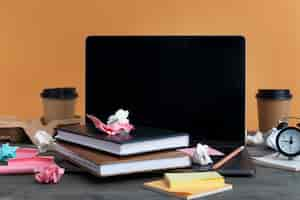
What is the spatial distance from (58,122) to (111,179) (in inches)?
14.9

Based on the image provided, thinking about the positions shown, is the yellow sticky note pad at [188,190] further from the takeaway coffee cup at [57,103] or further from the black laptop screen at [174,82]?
the takeaway coffee cup at [57,103]

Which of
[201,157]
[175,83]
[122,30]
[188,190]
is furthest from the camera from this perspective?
[122,30]

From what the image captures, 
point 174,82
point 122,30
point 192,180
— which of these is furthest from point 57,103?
point 192,180

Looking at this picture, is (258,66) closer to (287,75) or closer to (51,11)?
(287,75)

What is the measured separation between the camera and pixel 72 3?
1.62 metres

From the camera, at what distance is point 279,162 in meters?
1.05

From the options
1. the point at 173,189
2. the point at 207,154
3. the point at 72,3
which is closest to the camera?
the point at 173,189

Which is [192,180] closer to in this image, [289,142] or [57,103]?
[289,142]

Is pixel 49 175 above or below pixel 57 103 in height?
below

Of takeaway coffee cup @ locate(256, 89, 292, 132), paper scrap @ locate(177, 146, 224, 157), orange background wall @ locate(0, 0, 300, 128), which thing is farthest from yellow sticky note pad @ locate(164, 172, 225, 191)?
orange background wall @ locate(0, 0, 300, 128)

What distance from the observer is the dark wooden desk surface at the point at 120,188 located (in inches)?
33.6

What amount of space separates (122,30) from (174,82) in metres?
0.52

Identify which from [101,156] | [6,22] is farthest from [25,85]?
[101,156]

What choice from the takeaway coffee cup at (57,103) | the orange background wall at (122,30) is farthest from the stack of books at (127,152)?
the orange background wall at (122,30)
